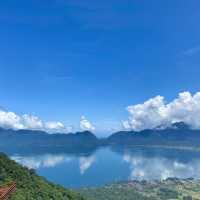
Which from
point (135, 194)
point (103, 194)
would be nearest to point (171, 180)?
point (135, 194)

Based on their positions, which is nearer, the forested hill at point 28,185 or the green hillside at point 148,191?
the forested hill at point 28,185

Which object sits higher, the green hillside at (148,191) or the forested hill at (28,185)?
the forested hill at (28,185)

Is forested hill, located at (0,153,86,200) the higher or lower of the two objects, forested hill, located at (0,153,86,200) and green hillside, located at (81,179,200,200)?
the higher

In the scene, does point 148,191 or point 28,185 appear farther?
point 148,191

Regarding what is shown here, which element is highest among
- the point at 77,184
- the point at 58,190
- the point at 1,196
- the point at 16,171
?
the point at 1,196

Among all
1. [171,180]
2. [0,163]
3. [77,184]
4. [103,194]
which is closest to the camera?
[0,163]

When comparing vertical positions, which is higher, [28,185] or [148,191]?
[28,185]

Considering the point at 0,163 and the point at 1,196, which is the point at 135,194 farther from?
the point at 1,196

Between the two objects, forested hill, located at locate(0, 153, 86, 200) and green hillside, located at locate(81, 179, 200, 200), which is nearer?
forested hill, located at locate(0, 153, 86, 200)
